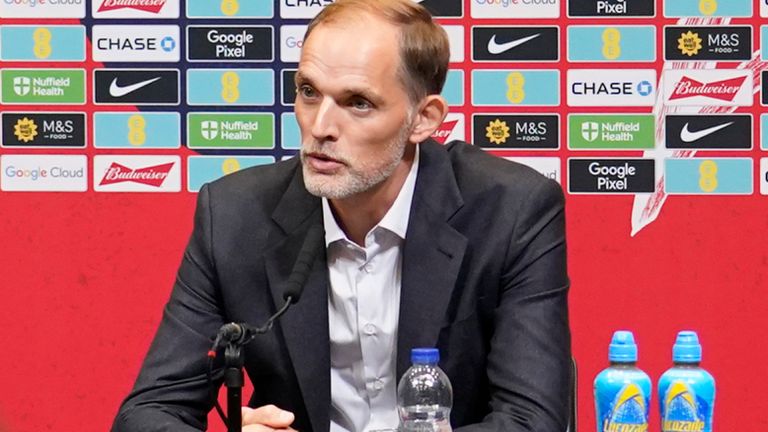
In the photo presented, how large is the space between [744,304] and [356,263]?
1.49 m

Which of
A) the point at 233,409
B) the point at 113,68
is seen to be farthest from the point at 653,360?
the point at 233,409

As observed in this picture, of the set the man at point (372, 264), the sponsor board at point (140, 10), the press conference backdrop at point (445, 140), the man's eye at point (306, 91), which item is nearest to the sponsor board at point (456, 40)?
the press conference backdrop at point (445, 140)

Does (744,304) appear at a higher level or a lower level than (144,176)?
lower

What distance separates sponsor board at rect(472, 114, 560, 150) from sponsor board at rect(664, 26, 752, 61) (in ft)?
1.22

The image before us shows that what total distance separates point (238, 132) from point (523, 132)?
0.80 meters

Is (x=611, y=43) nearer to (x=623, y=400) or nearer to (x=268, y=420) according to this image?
(x=623, y=400)

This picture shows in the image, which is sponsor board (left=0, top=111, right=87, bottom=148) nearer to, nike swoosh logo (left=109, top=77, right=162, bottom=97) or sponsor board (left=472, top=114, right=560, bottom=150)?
nike swoosh logo (left=109, top=77, right=162, bottom=97)

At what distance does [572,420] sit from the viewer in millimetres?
2434

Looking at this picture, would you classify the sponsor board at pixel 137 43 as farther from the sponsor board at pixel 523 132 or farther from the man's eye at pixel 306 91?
the man's eye at pixel 306 91

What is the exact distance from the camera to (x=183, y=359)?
84.3 inches

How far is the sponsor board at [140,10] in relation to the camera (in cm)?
338

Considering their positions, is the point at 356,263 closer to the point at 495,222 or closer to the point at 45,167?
the point at 495,222

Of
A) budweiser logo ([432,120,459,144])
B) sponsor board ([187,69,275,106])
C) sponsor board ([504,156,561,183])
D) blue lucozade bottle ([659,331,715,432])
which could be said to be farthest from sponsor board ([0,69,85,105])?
blue lucozade bottle ([659,331,715,432])

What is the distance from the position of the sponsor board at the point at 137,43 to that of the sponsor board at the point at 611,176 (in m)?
1.17
